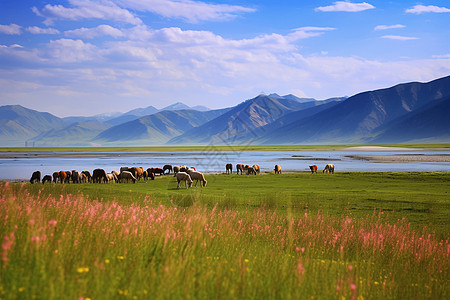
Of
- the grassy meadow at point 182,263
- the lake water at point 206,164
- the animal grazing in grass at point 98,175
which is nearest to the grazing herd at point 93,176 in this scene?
the animal grazing in grass at point 98,175

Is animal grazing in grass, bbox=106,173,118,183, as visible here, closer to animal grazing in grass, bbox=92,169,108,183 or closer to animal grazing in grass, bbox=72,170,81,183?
animal grazing in grass, bbox=92,169,108,183

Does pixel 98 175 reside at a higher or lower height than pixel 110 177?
higher

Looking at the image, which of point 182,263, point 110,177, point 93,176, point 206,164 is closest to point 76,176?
point 93,176

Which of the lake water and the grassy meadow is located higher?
the grassy meadow

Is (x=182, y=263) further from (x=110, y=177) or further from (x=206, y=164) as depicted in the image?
(x=206, y=164)

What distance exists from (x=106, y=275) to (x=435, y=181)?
38.2 metres

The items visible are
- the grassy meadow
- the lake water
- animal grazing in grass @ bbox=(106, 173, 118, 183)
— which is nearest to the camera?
the grassy meadow

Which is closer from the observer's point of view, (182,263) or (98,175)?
(182,263)

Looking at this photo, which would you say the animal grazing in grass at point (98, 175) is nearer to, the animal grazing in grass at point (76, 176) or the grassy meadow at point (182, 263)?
the animal grazing in grass at point (76, 176)

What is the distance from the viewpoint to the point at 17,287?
5492 mm

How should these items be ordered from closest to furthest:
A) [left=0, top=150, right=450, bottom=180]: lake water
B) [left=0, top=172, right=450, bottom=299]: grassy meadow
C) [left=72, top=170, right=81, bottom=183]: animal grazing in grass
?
[left=0, top=172, right=450, bottom=299]: grassy meadow → [left=72, top=170, right=81, bottom=183]: animal grazing in grass → [left=0, top=150, right=450, bottom=180]: lake water

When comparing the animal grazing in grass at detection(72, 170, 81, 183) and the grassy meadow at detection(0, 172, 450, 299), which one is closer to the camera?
the grassy meadow at detection(0, 172, 450, 299)

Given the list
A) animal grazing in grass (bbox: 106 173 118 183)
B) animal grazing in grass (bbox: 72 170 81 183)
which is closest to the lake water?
animal grazing in grass (bbox: 72 170 81 183)

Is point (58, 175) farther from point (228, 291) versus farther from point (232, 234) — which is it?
point (228, 291)
